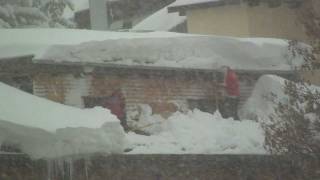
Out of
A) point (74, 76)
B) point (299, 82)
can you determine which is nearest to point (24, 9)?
point (74, 76)

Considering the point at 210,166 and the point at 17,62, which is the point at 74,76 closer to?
the point at 17,62

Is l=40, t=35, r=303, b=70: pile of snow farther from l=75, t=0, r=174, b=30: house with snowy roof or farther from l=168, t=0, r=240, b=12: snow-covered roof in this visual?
l=75, t=0, r=174, b=30: house with snowy roof

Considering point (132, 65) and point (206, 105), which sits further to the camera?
point (206, 105)

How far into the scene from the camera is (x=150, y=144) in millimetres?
10867

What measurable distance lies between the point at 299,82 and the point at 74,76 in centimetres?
416

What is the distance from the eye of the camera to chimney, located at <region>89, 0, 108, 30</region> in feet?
53.4

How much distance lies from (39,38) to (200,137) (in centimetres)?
355

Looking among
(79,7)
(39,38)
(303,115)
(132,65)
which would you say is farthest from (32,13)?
(303,115)

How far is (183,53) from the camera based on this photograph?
503 inches

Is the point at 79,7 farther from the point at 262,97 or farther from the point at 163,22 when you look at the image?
the point at 262,97

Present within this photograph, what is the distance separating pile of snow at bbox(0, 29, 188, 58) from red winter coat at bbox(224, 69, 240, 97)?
5.84 feet

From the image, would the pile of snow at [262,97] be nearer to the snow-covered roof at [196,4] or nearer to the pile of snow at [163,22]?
the snow-covered roof at [196,4]

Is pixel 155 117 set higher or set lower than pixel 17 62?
lower

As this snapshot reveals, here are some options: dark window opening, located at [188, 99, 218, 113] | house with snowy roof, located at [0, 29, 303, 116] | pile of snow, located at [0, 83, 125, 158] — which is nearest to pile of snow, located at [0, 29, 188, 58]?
house with snowy roof, located at [0, 29, 303, 116]
